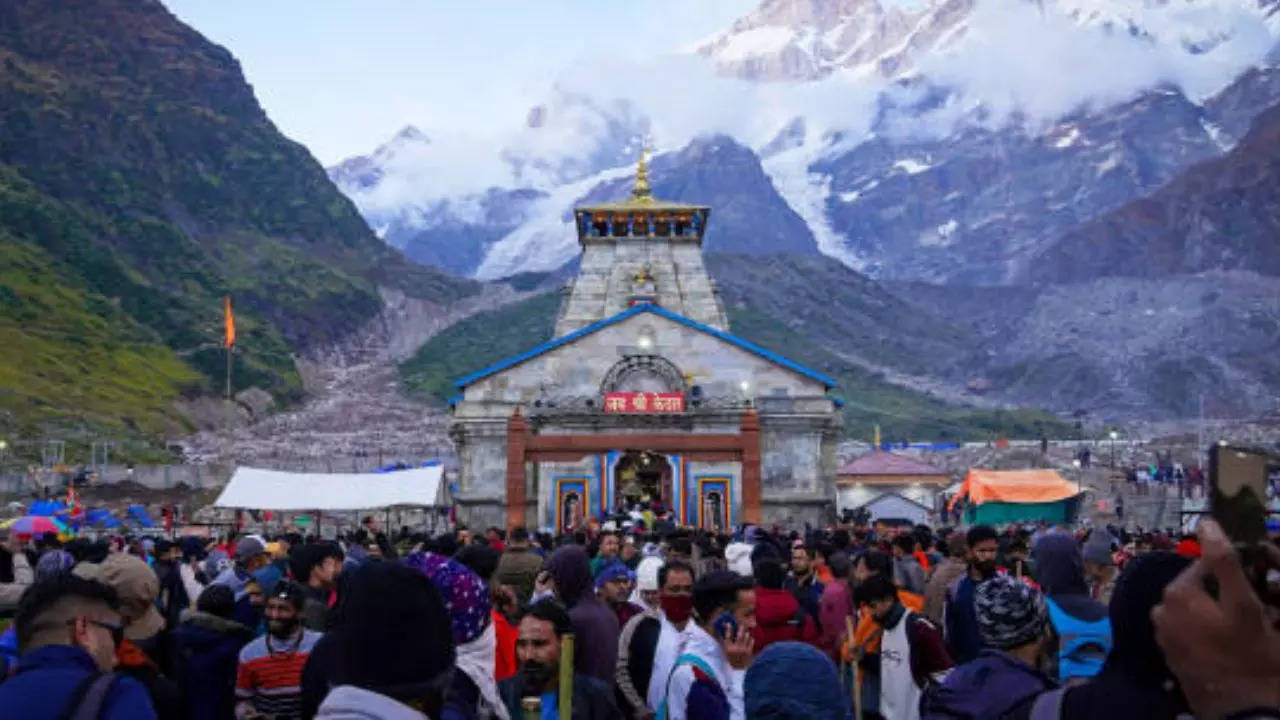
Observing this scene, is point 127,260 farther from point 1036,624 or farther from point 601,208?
point 1036,624

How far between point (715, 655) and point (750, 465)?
30243mm

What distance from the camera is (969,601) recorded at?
903cm

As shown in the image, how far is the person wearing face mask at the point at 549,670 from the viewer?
6.50 m

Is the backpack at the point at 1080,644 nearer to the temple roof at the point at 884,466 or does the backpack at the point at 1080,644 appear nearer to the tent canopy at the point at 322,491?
the tent canopy at the point at 322,491

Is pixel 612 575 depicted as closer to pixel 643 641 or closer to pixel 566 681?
pixel 643 641

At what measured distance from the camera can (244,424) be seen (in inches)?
3964

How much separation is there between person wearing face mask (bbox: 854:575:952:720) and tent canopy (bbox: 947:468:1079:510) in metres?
25.6

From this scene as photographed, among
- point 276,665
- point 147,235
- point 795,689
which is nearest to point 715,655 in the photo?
point 795,689

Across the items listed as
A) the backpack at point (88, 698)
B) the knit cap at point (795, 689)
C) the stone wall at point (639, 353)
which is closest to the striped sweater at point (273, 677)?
the backpack at point (88, 698)

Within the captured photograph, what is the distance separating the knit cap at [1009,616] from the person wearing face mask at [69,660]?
337 centimetres

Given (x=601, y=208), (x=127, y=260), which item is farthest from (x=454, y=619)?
(x=127, y=260)

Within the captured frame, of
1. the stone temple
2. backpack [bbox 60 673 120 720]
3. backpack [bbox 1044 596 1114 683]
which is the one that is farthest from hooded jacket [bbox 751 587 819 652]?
the stone temple

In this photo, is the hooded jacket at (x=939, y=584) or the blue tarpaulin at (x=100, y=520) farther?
the blue tarpaulin at (x=100, y=520)

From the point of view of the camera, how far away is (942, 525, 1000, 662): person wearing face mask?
8.74 meters
